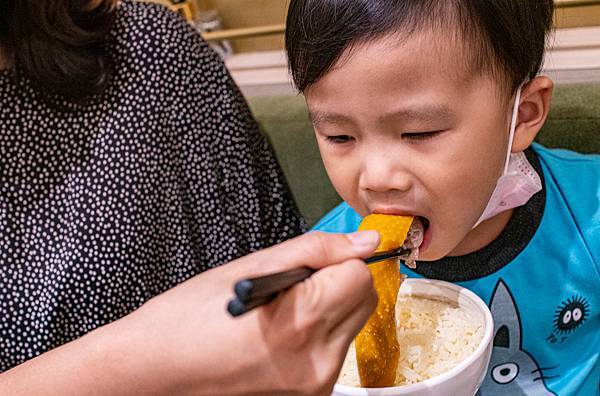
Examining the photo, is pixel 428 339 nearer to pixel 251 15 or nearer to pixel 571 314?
pixel 571 314

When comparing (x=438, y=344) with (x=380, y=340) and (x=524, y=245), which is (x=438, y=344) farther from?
(x=524, y=245)

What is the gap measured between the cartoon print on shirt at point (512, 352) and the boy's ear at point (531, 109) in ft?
1.02

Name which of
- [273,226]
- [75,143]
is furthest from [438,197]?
[75,143]

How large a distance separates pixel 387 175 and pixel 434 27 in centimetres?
24

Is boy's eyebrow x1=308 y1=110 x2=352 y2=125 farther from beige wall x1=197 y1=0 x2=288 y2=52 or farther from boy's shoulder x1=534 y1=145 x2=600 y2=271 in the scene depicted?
beige wall x1=197 y1=0 x2=288 y2=52

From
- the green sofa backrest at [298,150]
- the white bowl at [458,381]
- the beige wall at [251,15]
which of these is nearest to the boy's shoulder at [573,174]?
the white bowl at [458,381]

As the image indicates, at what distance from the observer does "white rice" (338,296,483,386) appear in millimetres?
876

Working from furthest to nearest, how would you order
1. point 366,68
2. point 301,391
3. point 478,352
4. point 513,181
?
point 513,181, point 366,68, point 478,352, point 301,391

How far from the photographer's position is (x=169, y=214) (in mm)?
1533

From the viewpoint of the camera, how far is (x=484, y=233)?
1207mm

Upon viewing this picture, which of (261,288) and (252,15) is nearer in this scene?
(261,288)

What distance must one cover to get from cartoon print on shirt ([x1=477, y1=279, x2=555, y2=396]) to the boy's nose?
16.0 inches

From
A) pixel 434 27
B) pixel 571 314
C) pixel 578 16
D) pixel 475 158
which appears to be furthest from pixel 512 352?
pixel 578 16

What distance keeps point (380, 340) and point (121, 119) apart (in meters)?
0.93
